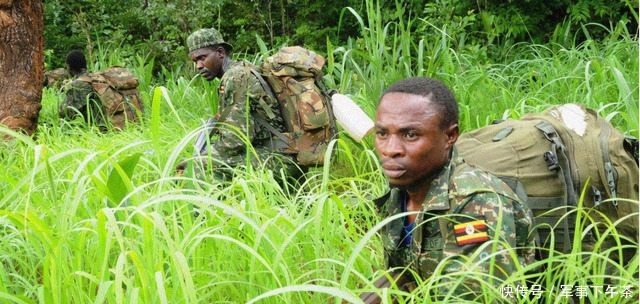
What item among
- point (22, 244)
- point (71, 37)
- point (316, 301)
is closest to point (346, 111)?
point (316, 301)

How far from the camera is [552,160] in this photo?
200 centimetres

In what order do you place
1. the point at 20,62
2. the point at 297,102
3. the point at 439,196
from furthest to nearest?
the point at 20,62 < the point at 297,102 < the point at 439,196

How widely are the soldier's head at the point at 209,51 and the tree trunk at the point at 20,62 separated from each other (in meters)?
0.98

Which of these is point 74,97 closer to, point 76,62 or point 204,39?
point 76,62

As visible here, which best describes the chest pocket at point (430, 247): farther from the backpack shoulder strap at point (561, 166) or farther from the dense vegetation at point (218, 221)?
the backpack shoulder strap at point (561, 166)

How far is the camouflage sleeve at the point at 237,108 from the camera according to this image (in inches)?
151

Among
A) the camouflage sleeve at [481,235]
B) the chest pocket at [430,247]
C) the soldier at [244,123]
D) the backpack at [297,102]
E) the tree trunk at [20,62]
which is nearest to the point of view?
the camouflage sleeve at [481,235]

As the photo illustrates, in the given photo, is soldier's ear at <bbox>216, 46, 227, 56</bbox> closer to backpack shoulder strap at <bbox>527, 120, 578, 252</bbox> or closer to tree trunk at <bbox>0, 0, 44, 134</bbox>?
tree trunk at <bbox>0, 0, 44, 134</bbox>

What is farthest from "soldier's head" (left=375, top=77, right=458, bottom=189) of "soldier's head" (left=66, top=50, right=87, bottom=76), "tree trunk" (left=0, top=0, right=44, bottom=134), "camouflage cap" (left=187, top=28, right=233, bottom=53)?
"soldier's head" (left=66, top=50, right=87, bottom=76)

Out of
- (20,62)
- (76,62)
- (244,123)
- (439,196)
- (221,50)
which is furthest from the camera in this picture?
(76,62)

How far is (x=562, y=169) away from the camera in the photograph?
2.01 metres

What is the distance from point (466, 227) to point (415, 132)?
26cm

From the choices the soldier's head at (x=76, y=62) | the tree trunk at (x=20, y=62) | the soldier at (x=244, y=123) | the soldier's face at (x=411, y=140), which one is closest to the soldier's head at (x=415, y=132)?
the soldier's face at (x=411, y=140)

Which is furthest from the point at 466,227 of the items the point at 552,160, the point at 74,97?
the point at 74,97
